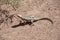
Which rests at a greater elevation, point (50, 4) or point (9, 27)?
point (50, 4)

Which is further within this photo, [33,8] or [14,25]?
[33,8]

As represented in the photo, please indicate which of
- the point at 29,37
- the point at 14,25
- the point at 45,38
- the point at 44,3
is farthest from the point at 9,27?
the point at 44,3

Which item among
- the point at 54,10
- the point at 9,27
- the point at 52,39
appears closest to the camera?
the point at 52,39

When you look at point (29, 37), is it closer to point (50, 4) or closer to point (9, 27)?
point (9, 27)

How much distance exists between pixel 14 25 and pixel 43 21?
981 millimetres

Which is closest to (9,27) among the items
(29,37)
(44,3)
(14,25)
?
(14,25)

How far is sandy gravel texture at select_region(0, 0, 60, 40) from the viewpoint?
654 centimetres

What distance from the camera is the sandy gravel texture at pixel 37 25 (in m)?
6.54

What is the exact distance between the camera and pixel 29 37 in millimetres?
6520

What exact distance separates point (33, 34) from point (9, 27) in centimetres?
93

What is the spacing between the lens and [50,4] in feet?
26.5

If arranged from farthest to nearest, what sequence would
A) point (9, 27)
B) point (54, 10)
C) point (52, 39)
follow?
point (54, 10), point (9, 27), point (52, 39)

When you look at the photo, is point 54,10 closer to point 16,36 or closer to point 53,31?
point 53,31

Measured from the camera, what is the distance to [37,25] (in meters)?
7.00
